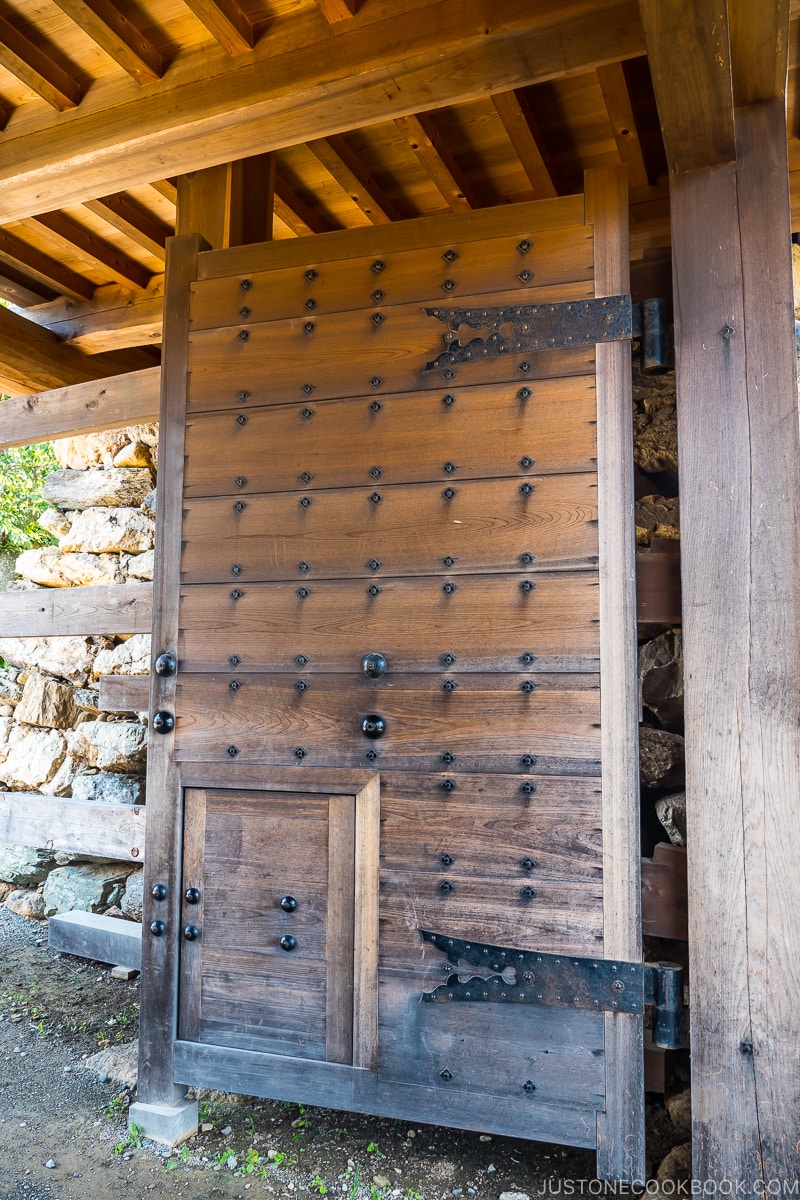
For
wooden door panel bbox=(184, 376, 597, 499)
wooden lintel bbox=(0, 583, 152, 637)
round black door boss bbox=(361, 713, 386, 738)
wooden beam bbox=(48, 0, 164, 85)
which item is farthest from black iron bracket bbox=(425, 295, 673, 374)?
wooden lintel bbox=(0, 583, 152, 637)

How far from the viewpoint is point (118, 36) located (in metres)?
2.40

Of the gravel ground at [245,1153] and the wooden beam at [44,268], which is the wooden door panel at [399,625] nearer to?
the gravel ground at [245,1153]

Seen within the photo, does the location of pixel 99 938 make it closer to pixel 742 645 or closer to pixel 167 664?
pixel 167 664

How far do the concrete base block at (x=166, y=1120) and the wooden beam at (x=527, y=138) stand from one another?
10.5ft

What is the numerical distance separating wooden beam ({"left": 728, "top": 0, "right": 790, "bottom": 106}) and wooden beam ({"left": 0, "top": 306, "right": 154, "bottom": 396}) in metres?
3.50

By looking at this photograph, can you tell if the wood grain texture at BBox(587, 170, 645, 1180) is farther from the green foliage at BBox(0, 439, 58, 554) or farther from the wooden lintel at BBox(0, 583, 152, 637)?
the green foliage at BBox(0, 439, 58, 554)

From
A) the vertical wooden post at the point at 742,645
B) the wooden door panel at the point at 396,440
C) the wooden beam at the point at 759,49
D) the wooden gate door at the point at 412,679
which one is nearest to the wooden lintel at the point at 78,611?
the wooden gate door at the point at 412,679

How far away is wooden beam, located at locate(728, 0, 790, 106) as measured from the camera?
189 centimetres

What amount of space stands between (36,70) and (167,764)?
2.15 meters

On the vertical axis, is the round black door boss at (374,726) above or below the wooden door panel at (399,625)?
below

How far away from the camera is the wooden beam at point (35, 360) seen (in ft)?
14.0

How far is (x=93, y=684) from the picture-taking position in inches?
187

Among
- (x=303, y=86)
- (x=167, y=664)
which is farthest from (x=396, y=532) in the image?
(x=303, y=86)

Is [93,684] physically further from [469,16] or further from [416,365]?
[469,16]
